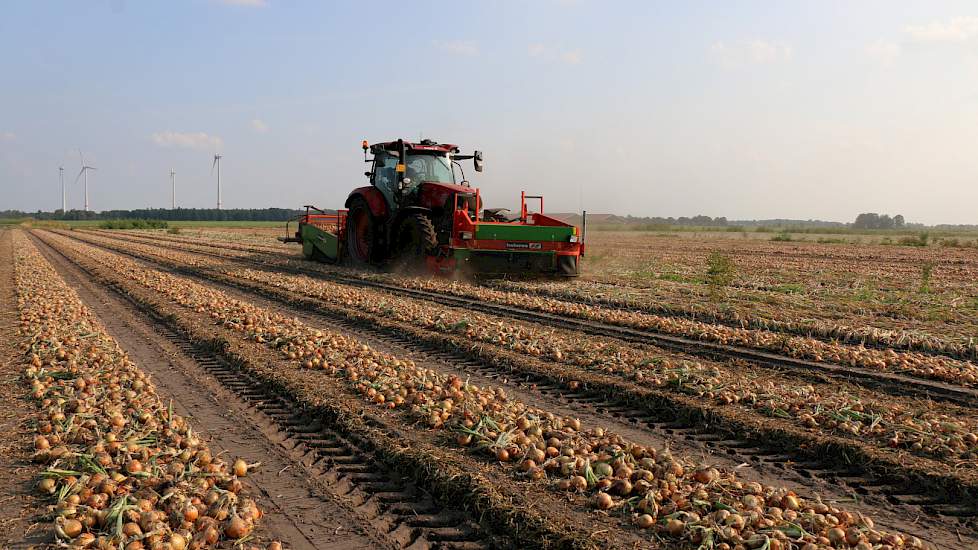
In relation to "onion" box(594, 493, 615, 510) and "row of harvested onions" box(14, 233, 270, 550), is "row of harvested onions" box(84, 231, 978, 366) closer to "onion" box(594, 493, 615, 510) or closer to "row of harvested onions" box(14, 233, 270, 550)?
"onion" box(594, 493, 615, 510)

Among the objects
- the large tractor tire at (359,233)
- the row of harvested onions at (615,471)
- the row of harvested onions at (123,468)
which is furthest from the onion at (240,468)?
the large tractor tire at (359,233)

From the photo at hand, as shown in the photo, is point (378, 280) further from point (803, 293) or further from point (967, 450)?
point (967, 450)

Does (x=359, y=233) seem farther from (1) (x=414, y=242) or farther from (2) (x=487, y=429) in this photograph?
(2) (x=487, y=429)

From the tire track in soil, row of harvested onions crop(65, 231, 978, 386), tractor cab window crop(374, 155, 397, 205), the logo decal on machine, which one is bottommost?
the tire track in soil

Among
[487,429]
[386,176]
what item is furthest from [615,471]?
[386,176]

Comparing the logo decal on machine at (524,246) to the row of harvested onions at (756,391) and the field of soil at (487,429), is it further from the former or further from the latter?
the row of harvested onions at (756,391)

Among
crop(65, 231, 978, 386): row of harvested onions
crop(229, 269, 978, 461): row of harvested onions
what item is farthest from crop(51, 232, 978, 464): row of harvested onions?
crop(65, 231, 978, 386): row of harvested onions

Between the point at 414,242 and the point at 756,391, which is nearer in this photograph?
the point at 756,391

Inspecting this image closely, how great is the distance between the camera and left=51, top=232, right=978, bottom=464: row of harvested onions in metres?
4.65

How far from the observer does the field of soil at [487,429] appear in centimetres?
341

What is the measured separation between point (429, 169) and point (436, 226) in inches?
67.6

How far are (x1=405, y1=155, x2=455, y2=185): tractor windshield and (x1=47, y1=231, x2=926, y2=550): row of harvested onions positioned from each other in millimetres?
9301

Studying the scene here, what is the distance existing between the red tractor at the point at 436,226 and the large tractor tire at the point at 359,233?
25mm

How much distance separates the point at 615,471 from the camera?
155 inches
